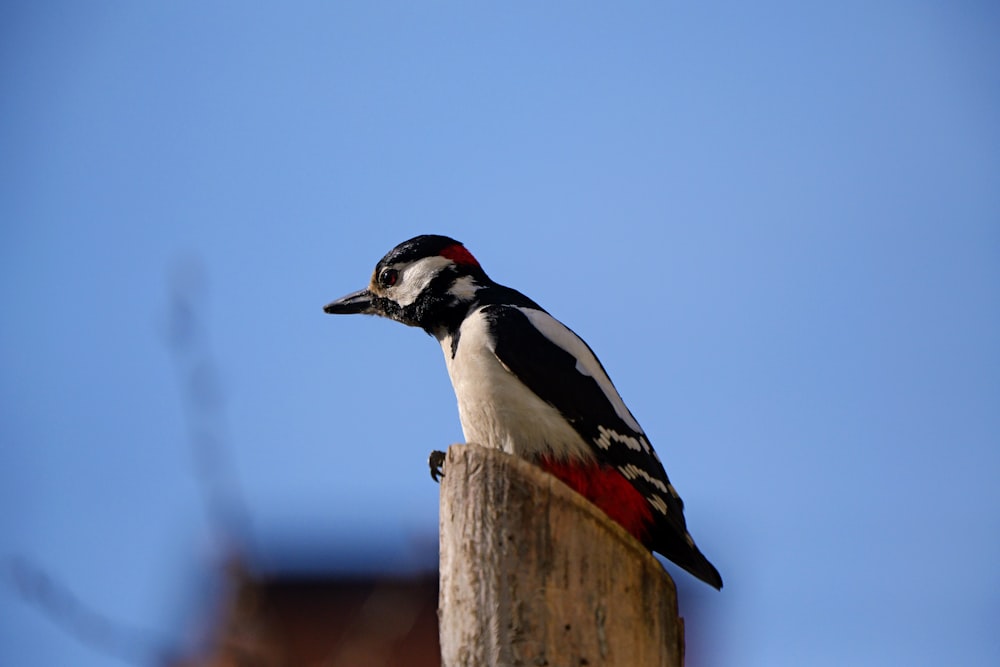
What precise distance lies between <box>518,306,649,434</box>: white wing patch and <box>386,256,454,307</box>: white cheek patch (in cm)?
49

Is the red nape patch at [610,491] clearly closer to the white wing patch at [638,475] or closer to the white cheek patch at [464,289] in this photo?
the white wing patch at [638,475]

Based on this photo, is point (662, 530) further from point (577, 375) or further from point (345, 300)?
point (345, 300)

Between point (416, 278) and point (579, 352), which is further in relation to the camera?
point (416, 278)

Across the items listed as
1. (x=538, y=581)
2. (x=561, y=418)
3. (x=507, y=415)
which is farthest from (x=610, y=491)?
(x=538, y=581)

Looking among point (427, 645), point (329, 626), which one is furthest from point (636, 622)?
point (329, 626)

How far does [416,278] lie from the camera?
17.7ft

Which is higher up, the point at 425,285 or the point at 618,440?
the point at 425,285

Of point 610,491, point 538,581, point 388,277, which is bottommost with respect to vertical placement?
point 538,581

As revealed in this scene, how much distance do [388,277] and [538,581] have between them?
2.50 m

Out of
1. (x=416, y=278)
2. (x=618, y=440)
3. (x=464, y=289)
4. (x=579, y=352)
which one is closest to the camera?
(x=618, y=440)

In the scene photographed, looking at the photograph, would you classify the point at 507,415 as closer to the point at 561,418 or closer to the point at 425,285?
the point at 561,418

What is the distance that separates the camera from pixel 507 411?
4.64 metres

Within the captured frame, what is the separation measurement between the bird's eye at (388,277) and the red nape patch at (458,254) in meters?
0.23

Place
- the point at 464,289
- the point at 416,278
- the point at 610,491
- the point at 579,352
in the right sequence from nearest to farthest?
the point at 610,491 < the point at 579,352 < the point at 464,289 < the point at 416,278
